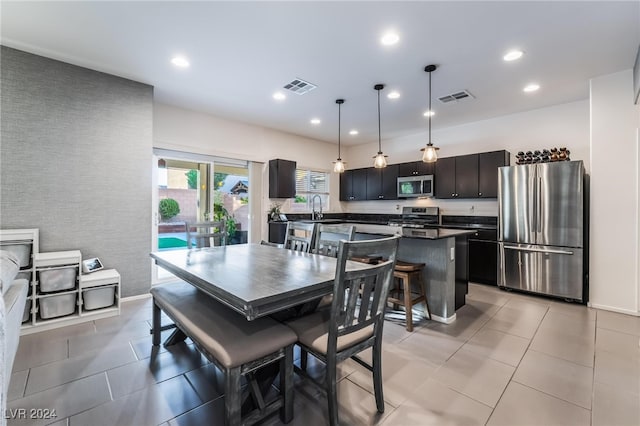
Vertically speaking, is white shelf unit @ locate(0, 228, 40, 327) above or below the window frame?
below

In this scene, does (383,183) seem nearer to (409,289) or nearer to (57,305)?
(409,289)

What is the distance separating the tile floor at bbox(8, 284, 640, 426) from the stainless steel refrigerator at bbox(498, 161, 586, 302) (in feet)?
2.82

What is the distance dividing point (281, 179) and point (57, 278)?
3.55 meters

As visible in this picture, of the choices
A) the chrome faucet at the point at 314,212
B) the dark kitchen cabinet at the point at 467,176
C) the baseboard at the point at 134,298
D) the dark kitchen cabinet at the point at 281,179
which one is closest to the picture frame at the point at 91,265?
the baseboard at the point at 134,298

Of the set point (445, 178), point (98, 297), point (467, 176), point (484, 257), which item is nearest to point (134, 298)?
point (98, 297)

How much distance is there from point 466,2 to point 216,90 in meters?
3.04

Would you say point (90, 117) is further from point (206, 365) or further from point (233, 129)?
point (206, 365)

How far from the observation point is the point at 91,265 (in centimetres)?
313

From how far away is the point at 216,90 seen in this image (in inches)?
148

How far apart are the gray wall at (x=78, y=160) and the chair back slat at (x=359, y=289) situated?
326 centimetres

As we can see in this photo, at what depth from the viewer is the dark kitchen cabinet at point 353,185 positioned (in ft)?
21.8

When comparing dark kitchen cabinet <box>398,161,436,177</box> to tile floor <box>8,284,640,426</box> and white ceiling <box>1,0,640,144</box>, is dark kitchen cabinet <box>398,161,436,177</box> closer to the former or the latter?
white ceiling <box>1,0,640,144</box>

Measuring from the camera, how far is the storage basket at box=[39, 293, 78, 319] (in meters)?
2.79

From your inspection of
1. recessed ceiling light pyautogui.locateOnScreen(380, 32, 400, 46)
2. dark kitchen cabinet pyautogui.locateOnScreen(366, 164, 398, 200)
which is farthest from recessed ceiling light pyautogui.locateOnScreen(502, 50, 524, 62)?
dark kitchen cabinet pyautogui.locateOnScreen(366, 164, 398, 200)
